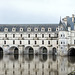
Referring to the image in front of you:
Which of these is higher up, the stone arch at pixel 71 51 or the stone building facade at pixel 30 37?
the stone building facade at pixel 30 37

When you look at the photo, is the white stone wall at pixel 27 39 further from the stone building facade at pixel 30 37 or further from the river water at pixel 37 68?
the river water at pixel 37 68

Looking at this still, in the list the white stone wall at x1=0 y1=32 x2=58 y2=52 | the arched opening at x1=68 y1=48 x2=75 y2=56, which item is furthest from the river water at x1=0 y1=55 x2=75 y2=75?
the white stone wall at x1=0 y1=32 x2=58 y2=52

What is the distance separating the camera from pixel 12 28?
217 feet

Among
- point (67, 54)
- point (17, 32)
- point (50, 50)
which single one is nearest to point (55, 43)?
point (50, 50)

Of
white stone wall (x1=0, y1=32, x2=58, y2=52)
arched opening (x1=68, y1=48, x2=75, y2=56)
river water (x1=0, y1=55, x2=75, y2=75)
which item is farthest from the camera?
white stone wall (x1=0, y1=32, x2=58, y2=52)

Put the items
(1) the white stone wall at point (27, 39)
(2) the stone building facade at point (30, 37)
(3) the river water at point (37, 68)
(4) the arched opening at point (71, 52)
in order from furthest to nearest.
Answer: (1) the white stone wall at point (27, 39) < (2) the stone building facade at point (30, 37) < (4) the arched opening at point (71, 52) < (3) the river water at point (37, 68)

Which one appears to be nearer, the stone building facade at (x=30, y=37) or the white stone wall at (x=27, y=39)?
the stone building facade at (x=30, y=37)

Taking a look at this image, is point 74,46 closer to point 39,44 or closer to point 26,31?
point 39,44

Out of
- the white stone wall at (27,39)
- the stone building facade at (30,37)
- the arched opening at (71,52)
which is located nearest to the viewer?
the arched opening at (71,52)

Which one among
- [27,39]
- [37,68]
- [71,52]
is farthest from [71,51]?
[37,68]

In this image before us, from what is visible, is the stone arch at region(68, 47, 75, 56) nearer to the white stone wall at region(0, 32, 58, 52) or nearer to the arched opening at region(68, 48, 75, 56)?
the arched opening at region(68, 48, 75, 56)

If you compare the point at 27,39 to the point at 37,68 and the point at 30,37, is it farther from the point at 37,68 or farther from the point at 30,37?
the point at 37,68

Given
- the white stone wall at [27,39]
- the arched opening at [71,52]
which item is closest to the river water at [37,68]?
the arched opening at [71,52]

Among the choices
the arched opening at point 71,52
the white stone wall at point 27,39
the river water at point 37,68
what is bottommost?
the river water at point 37,68
